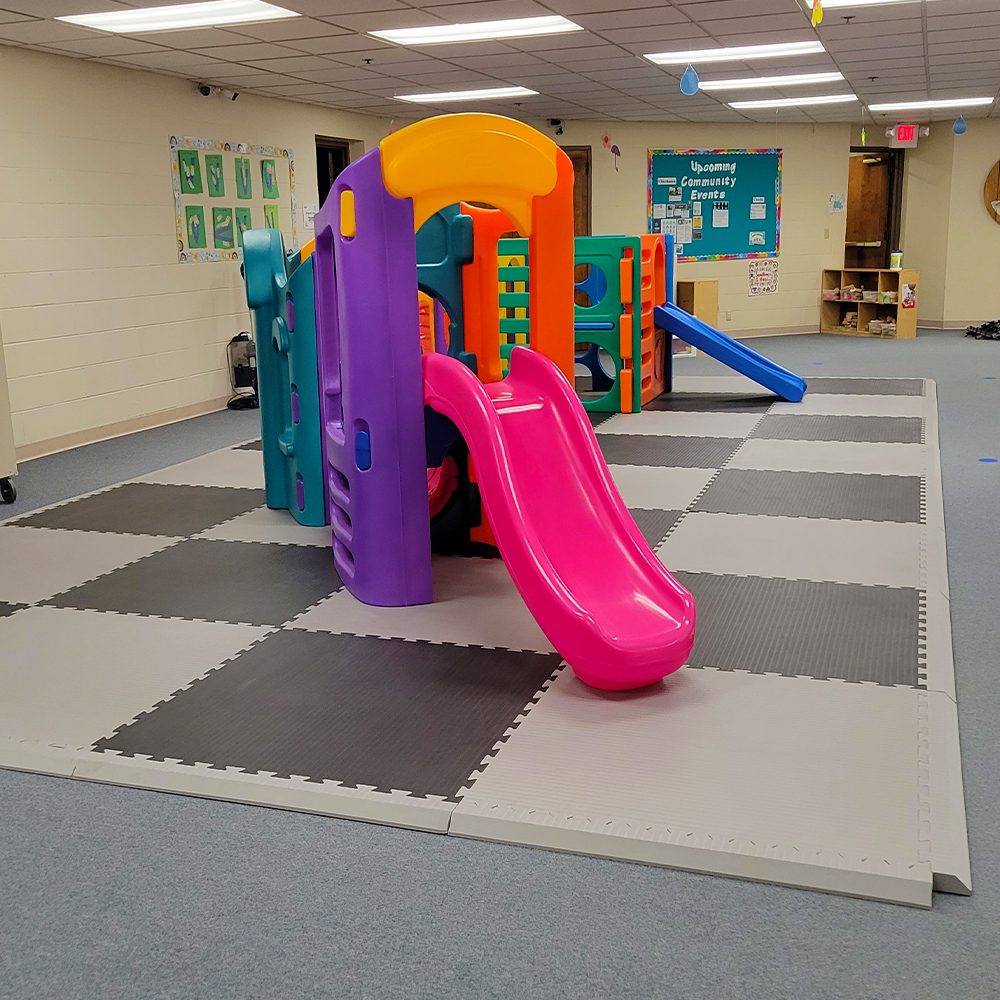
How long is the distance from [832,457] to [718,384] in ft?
10.0

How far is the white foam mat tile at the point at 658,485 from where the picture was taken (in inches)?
191

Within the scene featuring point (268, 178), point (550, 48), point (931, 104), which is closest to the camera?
point (550, 48)

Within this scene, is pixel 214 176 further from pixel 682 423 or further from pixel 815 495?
pixel 815 495

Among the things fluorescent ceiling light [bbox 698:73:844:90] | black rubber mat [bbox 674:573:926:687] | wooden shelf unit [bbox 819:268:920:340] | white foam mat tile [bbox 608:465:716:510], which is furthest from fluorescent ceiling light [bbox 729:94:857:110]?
black rubber mat [bbox 674:573:926:687]

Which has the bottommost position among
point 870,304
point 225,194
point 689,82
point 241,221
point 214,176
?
point 870,304

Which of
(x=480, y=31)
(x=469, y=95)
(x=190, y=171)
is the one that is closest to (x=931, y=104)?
(x=469, y=95)

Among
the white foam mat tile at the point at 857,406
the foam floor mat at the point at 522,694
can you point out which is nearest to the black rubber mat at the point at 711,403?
the white foam mat tile at the point at 857,406

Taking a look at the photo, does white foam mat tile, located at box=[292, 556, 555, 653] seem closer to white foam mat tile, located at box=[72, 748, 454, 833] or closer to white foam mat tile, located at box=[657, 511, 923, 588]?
white foam mat tile, located at box=[657, 511, 923, 588]

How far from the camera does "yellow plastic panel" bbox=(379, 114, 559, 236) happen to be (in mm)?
3260

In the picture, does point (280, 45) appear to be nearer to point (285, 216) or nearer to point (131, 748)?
point (285, 216)

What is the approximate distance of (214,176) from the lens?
7.97 metres

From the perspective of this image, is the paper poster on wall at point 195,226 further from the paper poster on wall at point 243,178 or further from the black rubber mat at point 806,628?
the black rubber mat at point 806,628

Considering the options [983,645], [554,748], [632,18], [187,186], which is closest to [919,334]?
[632,18]

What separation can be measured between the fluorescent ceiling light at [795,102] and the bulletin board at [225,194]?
15.1 feet
